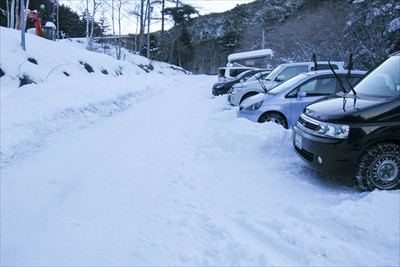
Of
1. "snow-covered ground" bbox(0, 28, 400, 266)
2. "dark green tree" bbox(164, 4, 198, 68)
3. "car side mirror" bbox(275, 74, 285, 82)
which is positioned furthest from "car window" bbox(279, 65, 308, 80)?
"dark green tree" bbox(164, 4, 198, 68)

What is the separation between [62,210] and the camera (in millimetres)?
4055

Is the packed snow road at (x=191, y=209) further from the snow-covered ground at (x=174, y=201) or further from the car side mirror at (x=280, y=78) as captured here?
the car side mirror at (x=280, y=78)

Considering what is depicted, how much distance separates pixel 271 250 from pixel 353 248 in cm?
72

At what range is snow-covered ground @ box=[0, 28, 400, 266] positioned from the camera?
3090 mm

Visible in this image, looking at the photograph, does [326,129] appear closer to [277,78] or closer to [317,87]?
[317,87]

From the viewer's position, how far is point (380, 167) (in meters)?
4.19

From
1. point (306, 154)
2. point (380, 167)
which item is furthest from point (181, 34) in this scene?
point (380, 167)

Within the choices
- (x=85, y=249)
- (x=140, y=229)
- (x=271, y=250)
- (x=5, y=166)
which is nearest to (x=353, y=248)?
(x=271, y=250)

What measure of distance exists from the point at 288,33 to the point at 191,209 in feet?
111

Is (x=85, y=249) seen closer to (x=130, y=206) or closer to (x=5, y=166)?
(x=130, y=206)

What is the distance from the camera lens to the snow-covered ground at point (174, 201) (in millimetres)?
3090

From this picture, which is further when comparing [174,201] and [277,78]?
[277,78]

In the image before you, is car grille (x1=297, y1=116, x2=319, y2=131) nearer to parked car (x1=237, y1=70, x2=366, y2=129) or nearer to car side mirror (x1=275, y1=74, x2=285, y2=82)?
parked car (x1=237, y1=70, x2=366, y2=129)

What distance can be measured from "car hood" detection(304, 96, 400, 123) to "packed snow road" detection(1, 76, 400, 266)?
953mm
